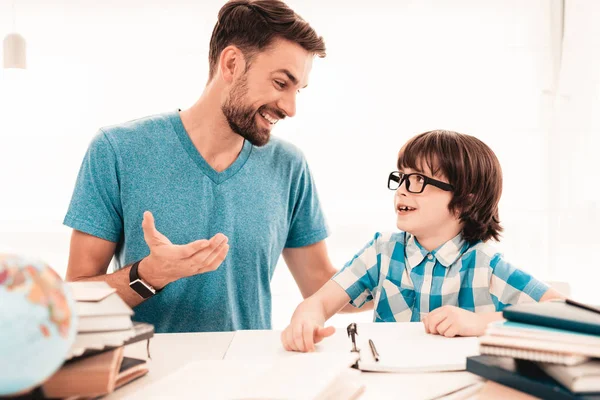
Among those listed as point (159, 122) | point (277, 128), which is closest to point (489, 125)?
point (277, 128)

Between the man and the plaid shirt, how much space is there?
0.38 meters

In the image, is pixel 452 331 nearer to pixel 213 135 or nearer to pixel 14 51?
pixel 213 135

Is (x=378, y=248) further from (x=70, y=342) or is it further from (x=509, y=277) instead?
(x=70, y=342)

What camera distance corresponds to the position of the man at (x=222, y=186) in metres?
1.75

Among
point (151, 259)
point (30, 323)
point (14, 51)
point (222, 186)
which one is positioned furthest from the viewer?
point (14, 51)

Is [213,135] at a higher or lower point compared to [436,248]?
higher

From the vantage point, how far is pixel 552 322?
2.80 feet

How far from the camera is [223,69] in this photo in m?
1.94

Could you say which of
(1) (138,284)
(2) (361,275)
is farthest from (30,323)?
(2) (361,275)

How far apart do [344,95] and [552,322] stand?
2275 mm

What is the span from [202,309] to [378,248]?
57 centimetres

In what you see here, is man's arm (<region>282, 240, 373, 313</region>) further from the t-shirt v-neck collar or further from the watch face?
the watch face

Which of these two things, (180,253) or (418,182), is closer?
(180,253)

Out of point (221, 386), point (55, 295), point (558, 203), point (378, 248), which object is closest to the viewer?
point (55, 295)
